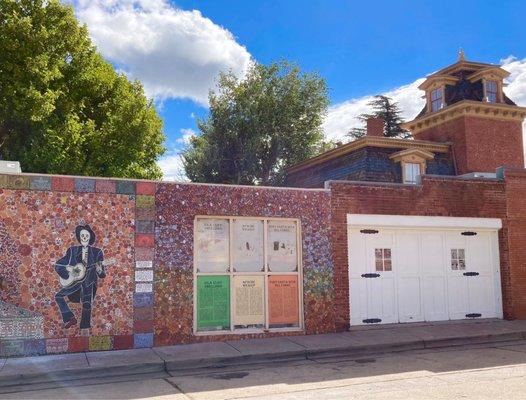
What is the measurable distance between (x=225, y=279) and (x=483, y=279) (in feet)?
23.5

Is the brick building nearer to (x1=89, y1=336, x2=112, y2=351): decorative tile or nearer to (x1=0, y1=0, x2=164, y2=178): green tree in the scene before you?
(x1=89, y1=336, x2=112, y2=351): decorative tile

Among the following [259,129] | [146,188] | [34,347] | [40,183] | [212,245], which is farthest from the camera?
[259,129]

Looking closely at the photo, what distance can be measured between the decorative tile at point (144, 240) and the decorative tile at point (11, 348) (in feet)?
9.17

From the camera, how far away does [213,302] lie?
1199 centimetres

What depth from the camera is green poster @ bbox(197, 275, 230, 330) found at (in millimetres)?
11867

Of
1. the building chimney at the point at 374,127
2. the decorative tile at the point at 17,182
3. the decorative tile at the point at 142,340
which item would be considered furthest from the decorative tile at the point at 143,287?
the building chimney at the point at 374,127

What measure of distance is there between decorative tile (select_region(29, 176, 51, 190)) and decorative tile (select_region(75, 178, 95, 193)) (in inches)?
20.5

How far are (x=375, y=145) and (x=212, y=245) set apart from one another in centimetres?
967

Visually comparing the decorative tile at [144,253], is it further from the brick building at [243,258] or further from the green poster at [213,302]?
the green poster at [213,302]

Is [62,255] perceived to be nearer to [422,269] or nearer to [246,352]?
[246,352]

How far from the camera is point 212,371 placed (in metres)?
9.59

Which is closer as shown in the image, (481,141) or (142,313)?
(142,313)

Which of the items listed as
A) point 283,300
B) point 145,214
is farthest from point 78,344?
point 283,300

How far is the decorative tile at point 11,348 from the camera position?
10219mm
